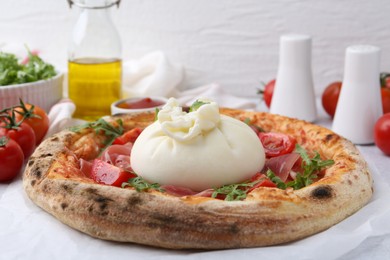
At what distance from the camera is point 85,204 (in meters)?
2.73

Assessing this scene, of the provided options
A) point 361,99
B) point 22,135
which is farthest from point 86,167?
point 361,99

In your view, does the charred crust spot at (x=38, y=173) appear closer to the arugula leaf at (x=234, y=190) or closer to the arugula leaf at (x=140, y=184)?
the arugula leaf at (x=140, y=184)

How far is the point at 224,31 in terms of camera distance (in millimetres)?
5719

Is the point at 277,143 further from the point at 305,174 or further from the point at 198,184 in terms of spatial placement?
the point at 198,184

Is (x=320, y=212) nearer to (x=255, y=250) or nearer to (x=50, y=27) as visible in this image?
(x=255, y=250)

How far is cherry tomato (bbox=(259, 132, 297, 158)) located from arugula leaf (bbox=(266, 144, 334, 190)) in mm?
102

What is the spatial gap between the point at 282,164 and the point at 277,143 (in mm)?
352

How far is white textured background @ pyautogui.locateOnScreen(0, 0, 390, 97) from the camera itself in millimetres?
A: 5500

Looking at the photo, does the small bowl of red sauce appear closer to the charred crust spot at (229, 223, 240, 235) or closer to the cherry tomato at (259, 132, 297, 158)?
the cherry tomato at (259, 132, 297, 158)

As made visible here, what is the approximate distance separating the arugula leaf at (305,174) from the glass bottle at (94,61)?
192 centimetres

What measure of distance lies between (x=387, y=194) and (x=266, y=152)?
0.65 metres

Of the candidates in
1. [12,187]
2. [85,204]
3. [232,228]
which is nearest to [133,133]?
[12,187]

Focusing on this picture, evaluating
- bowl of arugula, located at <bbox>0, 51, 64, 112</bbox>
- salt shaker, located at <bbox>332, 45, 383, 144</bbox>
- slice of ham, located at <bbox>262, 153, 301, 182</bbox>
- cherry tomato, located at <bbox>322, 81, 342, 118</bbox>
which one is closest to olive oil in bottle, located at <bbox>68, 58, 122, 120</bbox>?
bowl of arugula, located at <bbox>0, 51, 64, 112</bbox>

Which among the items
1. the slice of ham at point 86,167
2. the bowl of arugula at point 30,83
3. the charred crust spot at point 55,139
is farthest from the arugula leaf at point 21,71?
the slice of ham at point 86,167
